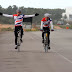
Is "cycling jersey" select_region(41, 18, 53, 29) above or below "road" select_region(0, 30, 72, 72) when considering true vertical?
above

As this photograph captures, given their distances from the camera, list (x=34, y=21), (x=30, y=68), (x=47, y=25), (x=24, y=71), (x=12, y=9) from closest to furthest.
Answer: (x=24, y=71) → (x=30, y=68) → (x=47, y=25) → (x=34, y=21) → (x=12, y=9)

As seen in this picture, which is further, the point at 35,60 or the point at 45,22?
the point at 45,22

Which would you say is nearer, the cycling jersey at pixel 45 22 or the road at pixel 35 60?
the road at pixel 35 60

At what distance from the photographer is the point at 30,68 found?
33.2 ft

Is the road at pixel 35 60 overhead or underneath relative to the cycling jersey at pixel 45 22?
underneath

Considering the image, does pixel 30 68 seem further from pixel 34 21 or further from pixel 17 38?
pixel 34 21

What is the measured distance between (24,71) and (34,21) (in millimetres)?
132692

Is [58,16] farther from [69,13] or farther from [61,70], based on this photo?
[61,70]

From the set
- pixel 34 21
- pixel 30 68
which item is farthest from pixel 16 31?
pixel 34 21

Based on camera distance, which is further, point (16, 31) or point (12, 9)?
point (12, 9)

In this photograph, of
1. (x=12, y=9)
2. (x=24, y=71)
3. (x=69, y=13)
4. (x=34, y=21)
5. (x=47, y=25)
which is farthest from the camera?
(x=69, y=13)

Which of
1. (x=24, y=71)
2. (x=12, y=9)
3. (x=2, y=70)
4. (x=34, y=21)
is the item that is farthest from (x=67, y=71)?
(x=12, y=9)

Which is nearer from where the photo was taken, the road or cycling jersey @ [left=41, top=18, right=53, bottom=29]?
the road

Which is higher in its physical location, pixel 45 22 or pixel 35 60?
pixel 45 22
